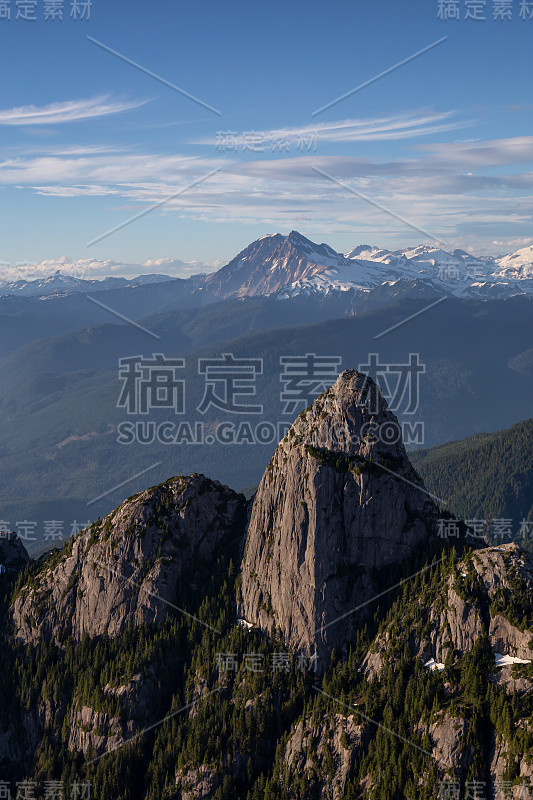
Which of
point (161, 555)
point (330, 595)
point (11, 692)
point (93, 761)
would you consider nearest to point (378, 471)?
point (330, 595)

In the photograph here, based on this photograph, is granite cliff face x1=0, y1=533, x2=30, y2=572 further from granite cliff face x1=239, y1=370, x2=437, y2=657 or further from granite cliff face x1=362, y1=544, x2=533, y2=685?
granite cliff face x1=362, y1=544, x2=533, y2=685

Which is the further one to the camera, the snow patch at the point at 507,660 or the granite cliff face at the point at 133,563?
the granite cliff face at the point at 133,563

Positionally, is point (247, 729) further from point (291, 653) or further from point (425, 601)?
point (425, 601)

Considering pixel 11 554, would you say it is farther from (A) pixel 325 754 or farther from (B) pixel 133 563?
(A) pixel 325 754

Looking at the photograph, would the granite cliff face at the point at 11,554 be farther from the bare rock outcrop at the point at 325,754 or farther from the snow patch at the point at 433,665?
the snow patch at the point at 433,665

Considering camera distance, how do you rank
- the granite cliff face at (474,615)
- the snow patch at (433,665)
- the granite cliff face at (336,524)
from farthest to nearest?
the granite cliff face at (336,524), the snow patch at (433,665), the granite cliff face at (474,615)

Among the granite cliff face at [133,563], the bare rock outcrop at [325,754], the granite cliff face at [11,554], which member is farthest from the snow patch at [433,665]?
the granite cliff face at [11,554]
